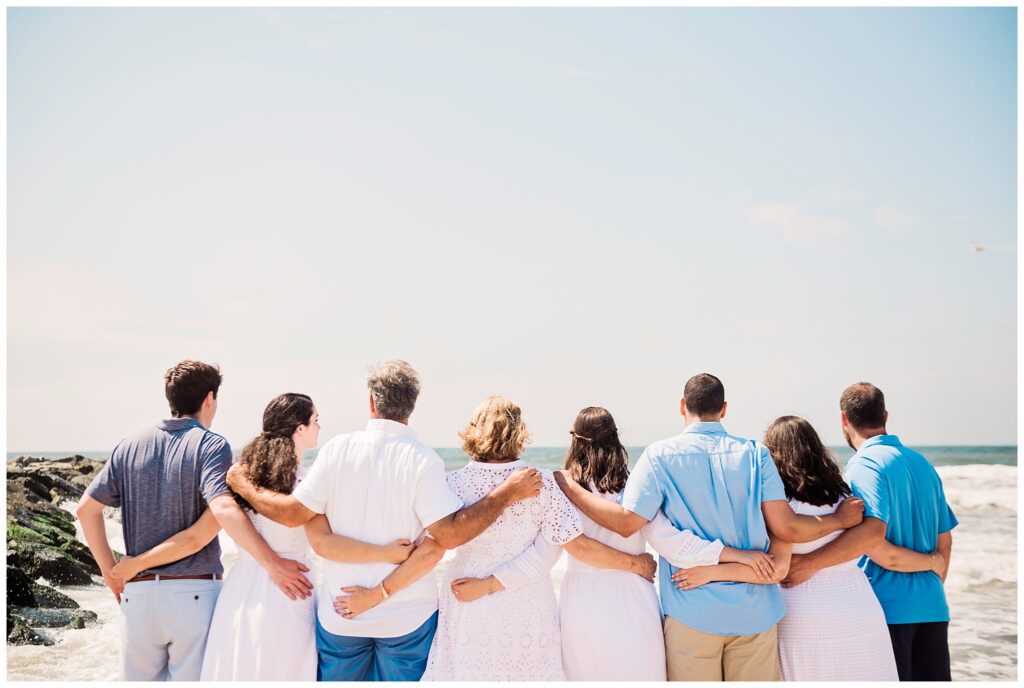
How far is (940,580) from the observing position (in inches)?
153

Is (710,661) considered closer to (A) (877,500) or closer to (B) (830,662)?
(B) (830,662)

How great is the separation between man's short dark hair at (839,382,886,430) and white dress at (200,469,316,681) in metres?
2.70

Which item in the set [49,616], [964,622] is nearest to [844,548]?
[964,622]

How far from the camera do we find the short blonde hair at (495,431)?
3398 mm

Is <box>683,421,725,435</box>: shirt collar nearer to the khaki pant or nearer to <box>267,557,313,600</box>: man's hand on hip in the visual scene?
the khaki pant

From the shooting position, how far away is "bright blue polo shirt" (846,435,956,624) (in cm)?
374

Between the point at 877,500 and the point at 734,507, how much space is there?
77 cm

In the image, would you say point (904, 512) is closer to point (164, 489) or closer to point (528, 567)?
point (528, 567)

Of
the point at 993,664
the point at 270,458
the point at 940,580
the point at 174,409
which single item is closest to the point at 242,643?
the point at 270,458

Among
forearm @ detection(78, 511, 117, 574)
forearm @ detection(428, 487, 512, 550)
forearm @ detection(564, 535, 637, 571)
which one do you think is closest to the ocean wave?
forearm @ detection(564, 535, 637, 571)

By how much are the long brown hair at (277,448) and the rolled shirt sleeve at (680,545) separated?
63.1 inches

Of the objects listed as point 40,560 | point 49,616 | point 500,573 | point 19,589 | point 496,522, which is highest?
point 496,522

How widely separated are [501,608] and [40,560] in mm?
9267

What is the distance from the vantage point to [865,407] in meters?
3.87
